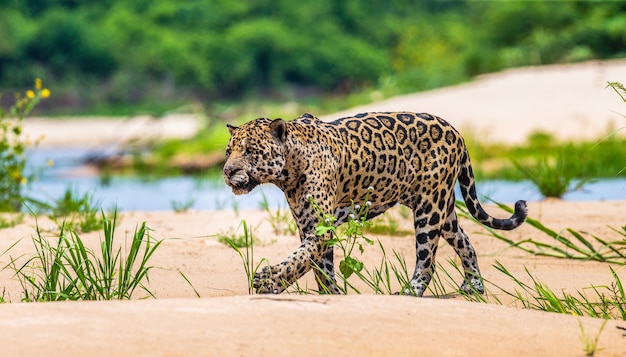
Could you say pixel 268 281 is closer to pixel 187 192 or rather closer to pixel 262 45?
pixel 187 192

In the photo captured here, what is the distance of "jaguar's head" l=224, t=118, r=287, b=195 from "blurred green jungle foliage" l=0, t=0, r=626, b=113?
25.6 metres

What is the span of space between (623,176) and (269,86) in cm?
3053

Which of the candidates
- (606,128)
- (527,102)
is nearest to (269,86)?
(527,102)

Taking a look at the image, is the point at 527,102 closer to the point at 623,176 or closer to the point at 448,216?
the point at 623,176

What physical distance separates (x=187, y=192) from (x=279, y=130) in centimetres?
1032

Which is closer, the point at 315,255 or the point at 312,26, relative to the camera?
the point at 315,255

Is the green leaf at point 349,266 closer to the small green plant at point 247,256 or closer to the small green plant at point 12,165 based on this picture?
the small green plant at point 247,256

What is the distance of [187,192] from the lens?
1617 centimetres

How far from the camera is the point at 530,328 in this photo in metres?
4.84

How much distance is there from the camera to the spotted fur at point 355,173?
5.92 m

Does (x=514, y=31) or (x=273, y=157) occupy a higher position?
(x=514, y=31)

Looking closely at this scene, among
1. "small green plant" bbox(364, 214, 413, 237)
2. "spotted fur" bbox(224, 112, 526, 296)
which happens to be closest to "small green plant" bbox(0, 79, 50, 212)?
"small green plant" bbox(364, 214, 413, 237)

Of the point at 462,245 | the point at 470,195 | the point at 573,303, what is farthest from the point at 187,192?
the point at 573,303

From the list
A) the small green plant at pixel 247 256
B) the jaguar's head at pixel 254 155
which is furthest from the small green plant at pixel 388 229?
the jaguar's head at pixel 254 155
